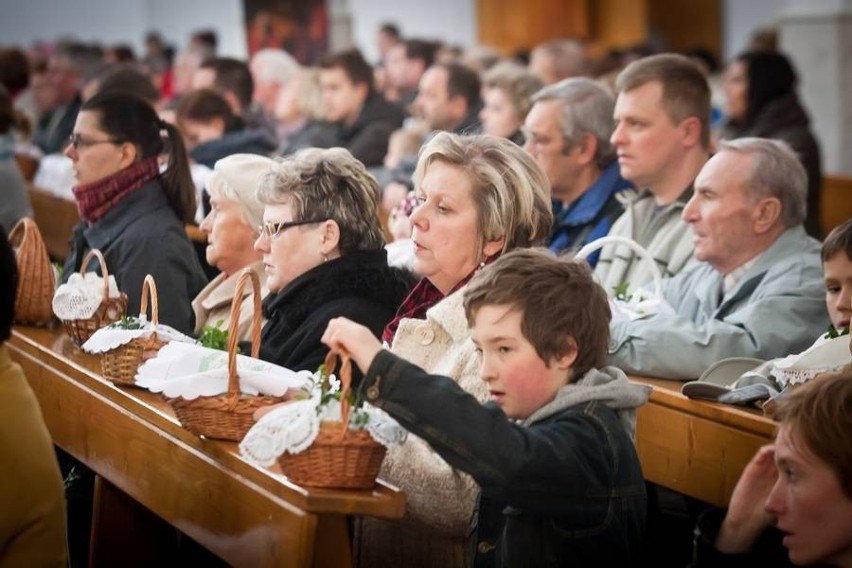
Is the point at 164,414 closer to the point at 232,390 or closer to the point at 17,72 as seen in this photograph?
the point at 232,390

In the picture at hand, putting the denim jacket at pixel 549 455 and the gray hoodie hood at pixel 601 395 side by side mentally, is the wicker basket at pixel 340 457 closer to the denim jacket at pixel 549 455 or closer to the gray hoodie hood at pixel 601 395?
the denim jacket at pixel 549 455

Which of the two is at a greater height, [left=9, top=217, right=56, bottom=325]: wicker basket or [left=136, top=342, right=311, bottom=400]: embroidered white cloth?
[left=136, top=342, right=311, bottom=400]: embroidered white cloth

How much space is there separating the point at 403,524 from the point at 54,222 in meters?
5.37

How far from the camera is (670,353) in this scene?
14.7 ft

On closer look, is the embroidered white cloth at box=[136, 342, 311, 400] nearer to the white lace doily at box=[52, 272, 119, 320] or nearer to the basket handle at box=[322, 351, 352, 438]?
the basket handle at box=[322, 351, 352, 438]

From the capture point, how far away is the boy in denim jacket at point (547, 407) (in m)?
3.09

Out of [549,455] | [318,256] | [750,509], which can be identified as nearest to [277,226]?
[318,256]

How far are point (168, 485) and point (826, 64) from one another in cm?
991

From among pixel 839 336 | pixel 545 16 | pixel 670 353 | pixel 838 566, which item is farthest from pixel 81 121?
pixel 545 16

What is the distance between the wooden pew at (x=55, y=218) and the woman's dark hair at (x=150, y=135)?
2.46 metres

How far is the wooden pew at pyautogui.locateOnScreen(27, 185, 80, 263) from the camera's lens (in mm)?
8406

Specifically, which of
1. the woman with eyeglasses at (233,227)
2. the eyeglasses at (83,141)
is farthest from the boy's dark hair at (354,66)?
the woman with eyeglasses at (233,227)

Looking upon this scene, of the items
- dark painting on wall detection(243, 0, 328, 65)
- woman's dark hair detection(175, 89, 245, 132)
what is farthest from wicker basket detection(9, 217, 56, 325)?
dark painting on wall detection(243, 0, 328, 65)

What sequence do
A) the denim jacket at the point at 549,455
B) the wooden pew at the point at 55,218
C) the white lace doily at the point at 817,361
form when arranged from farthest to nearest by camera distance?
the wooden pew at the point at 55,218
the white lace doily at the point at 817,361
the denim jacket at the point at 549,455
